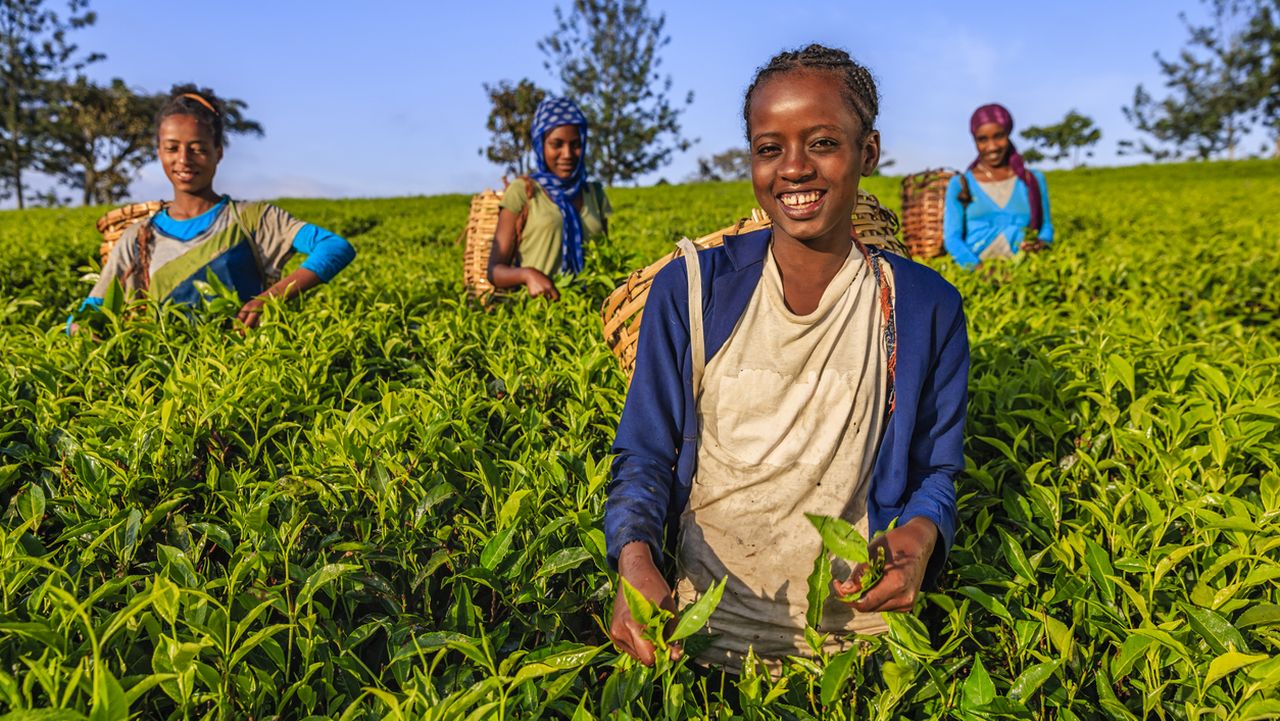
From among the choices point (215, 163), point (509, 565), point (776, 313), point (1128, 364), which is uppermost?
point (215, 163)

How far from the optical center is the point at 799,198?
1558 millimetres

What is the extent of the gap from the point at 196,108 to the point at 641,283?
2164 millimetres

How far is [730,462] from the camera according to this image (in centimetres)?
162

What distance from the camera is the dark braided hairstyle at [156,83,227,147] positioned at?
10.2ft

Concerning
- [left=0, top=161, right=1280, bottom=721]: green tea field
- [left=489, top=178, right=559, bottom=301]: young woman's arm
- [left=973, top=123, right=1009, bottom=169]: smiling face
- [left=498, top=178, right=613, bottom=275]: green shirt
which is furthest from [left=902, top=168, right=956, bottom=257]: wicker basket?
[left=489, top=178, right=559, bottom=301]: young woman's arm

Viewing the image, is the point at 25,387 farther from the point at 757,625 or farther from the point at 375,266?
the point at 375,266

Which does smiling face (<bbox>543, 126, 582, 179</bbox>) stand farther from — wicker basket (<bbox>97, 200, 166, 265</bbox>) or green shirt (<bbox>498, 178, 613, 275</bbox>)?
wicker basket (<bbox>97, 200, 166, 265</bbox>)

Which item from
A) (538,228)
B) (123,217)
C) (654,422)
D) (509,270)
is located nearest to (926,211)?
(538,228)

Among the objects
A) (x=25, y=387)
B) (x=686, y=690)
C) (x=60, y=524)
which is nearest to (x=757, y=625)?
(x=686, y=690)

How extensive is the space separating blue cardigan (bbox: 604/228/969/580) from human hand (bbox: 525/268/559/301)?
184 centimetres

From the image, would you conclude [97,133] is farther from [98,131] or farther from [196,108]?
[196,108]

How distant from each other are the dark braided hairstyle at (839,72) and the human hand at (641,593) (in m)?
0.86

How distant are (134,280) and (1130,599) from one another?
3.37 meters

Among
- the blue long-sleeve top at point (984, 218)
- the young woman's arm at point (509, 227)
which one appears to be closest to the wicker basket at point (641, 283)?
the young woman's arm at point (509, 227)
